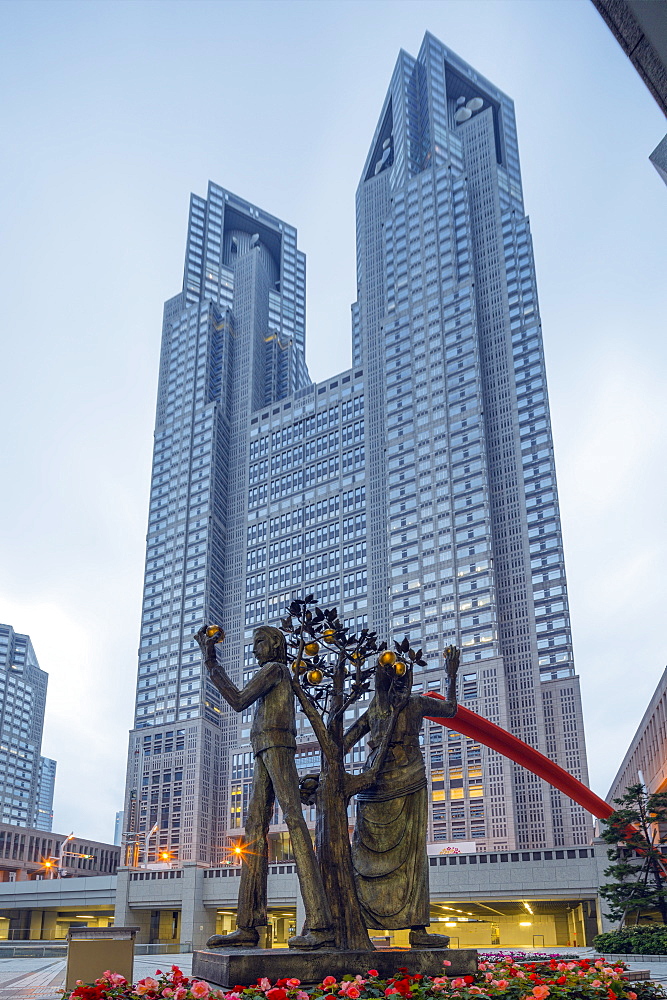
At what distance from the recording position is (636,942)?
72.8 ft

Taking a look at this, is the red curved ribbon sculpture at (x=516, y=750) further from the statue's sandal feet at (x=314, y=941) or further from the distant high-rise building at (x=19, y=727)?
the distant high-rise building at (x=19, y=727)

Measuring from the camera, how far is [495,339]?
103562 mm

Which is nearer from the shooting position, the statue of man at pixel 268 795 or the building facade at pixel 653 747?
the statue of man at pixel 268 795

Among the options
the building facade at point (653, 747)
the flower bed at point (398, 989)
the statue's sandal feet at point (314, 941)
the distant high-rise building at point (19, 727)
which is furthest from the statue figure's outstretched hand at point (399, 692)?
the distant high-rise building at point (19, 727)

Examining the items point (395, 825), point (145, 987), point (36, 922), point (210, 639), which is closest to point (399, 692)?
point (395, 825)

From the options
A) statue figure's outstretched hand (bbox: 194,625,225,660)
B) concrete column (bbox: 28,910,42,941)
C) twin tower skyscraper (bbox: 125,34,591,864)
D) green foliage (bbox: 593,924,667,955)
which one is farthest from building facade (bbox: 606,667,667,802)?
concrete column (bbox: 28,910,42,941)

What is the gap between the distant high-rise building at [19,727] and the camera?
14038 centimetres

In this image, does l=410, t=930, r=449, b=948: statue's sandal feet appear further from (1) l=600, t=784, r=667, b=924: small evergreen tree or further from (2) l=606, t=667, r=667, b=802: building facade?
(2) l=606, t=667, r=667, b=802: building facade

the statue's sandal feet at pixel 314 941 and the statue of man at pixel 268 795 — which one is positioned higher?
the statue of man at pixel 268 795

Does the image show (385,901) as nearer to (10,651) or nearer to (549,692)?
(549,692)

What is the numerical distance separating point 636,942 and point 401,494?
259 feet

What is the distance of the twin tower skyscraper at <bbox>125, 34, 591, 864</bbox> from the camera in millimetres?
86500

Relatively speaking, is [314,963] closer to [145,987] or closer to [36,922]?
[145,987]

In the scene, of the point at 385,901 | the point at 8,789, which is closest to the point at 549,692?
the point at 385,901
